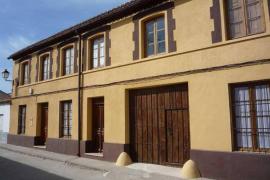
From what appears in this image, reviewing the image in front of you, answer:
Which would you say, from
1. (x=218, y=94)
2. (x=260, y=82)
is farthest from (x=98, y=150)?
(x=260, y=82)

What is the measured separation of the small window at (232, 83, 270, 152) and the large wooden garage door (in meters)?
1.71

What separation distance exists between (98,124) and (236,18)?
6898 millimetres

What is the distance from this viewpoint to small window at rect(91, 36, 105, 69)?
1187 cm

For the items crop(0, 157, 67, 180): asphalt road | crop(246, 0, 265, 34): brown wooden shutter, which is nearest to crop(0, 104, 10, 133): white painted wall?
crop(0, 157, 67, 180): asphalt road

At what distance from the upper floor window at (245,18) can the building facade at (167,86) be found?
28 millimetres

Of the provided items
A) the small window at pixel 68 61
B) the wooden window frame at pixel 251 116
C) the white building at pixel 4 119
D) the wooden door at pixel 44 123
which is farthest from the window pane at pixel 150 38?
the white building at pixel 4 119

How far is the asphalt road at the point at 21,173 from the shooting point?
27.9 ft

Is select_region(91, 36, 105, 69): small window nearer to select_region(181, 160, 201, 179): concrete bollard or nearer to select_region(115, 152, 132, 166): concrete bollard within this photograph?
select_region(115, 152, 132, 166): concrete bollard

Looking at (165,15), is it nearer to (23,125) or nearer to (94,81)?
(94,81)

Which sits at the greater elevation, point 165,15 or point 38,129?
point 165,15

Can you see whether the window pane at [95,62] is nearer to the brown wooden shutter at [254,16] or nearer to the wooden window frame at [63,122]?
the wooden window frame at [63,122]

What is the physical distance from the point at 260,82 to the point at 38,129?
11.9 metres

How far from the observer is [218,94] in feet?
25.8

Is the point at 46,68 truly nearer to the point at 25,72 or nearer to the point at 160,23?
the point at 25,72
